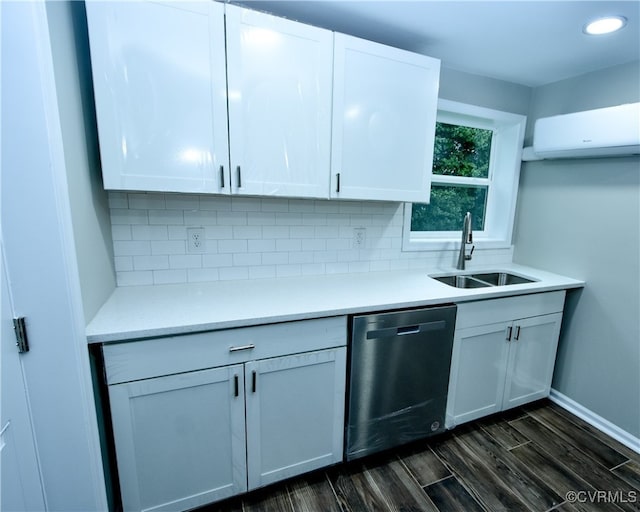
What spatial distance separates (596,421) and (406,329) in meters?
1.61

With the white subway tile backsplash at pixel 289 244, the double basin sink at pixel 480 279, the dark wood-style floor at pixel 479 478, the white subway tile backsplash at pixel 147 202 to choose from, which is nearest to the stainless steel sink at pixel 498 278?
the double basin sink at pixel 480 279

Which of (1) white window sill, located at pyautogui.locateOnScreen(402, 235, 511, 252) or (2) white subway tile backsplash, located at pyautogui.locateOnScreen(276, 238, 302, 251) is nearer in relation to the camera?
(2) white subway tile backsplash, located at pyautogui.locateOnScreen(276, 238, 302, 251)

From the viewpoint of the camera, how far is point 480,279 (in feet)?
7.69

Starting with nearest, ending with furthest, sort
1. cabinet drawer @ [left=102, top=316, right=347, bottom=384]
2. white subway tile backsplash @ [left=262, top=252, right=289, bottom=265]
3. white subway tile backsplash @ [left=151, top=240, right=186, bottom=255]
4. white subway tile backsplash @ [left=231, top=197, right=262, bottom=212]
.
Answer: cabinet drawer @ [left=102, top=316, right=347, bottom=384] → white subway tile backsplash @ [left=151, top=240, right=186, bottom=255] → white subway tile backsplash @ [left=231, top=197, right=262, bottom=212] → white subway tile backsplash @ [left=262, top=252, right=289, bottom=265]

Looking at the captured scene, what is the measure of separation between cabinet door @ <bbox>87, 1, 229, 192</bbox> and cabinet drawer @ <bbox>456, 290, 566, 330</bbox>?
58.3 inches

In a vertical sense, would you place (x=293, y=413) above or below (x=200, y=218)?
below

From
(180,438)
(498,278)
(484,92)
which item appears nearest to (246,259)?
(180,438)

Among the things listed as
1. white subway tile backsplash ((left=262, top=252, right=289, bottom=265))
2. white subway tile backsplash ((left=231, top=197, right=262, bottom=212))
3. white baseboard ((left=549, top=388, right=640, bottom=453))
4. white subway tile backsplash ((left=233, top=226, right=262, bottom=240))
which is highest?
white subway tile backsplash ((left=231, top=197, right=262, bottom=212))

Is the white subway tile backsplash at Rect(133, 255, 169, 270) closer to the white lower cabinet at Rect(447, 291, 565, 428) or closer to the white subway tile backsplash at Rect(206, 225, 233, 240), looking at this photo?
the white subway tile backsplash at Rect(206, 225, 233, 240)

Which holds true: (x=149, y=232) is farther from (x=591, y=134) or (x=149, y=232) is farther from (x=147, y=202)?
(x=591, y=134)

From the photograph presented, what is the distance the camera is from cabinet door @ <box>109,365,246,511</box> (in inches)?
46.0

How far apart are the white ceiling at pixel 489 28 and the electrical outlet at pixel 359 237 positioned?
1.09 metres

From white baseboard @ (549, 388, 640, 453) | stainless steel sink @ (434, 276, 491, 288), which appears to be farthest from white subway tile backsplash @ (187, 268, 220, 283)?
white baseboard @ (549, 388, 640, 453)

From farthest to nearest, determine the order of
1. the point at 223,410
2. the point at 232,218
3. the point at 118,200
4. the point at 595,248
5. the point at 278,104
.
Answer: the point at 595,248 < the point at 232,218 < the point at 118,200 < the point at 278,104 < the point at 223,410
